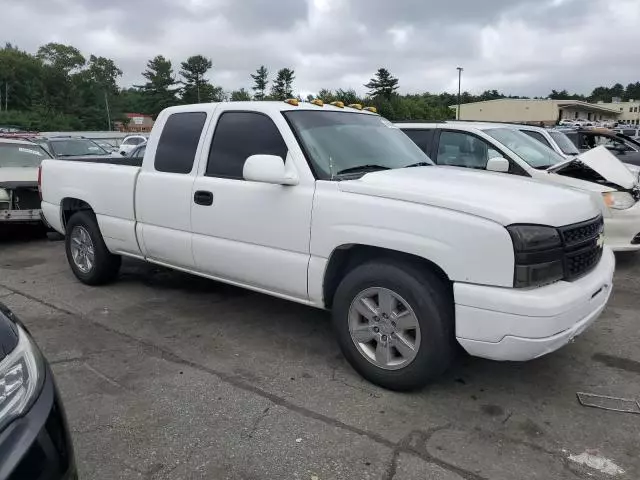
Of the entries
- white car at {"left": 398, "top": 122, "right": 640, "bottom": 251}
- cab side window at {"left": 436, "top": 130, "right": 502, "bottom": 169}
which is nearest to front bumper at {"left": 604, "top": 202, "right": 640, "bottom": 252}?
white car at {"left": 398, "top": 122, "right": 640, "bottom": 251}

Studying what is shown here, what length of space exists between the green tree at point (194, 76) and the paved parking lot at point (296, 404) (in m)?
97.5

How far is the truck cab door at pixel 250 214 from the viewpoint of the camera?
12.7ft

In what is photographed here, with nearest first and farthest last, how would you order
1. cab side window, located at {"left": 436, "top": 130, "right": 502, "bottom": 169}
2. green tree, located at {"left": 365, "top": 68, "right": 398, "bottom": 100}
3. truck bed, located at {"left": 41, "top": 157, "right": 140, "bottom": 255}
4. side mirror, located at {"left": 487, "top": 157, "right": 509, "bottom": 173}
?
A: truck bed, located at {"left": 41, "top": 157, "right": 140, "bottom": 255}, side mirror, located at {"left": 487, "top": 157, "right": 509, "bottom": 173}, cab side window, located at {"left": 436, "top": 130, "right": 502, "bottom": 169}, green tree, located at {"left": 365, "top": 68, "right": 398, "bottom": 100}

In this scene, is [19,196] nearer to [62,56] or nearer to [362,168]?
[362,168]

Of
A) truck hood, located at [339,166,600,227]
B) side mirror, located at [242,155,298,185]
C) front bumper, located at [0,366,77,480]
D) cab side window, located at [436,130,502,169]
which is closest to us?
front bumper, located at [0,366,77,480]

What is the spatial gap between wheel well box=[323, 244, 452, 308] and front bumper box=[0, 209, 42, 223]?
586 cm

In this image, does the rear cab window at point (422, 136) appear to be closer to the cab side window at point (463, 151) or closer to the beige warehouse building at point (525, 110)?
the cab side window at point (463, 151)

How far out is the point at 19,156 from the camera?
910cm

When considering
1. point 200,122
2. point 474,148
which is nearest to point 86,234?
point 200,122

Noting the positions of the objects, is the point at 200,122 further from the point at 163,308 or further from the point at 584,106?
the point at 584,106

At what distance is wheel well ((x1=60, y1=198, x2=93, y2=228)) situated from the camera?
5875 millimetres

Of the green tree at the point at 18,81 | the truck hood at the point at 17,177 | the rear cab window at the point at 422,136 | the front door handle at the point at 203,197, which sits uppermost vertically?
the green tree at the point at 18,81

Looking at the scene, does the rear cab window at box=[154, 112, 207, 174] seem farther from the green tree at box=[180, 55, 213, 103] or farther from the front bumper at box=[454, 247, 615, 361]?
the green tree at box=[180, 55, 213, 103]

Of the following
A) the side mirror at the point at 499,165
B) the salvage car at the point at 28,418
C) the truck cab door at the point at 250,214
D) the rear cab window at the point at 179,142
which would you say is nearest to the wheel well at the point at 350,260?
the truck cab door at the point at 250,214
